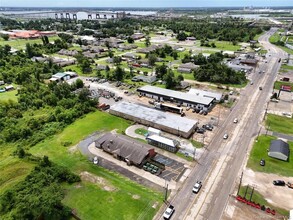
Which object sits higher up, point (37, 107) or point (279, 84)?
point (279, 84)

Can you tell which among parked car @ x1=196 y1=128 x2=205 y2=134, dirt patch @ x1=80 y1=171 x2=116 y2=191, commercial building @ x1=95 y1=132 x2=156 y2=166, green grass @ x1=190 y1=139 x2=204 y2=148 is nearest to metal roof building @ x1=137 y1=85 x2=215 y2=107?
parked car @ x1=196 y1=128 x2=205 y2=134

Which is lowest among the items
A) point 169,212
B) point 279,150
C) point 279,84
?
point 169,212

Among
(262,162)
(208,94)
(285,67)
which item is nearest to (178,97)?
(208,94)

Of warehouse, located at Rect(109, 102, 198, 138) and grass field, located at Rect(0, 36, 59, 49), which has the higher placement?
warehouse, located at Rect(109, 102, 198, 138)

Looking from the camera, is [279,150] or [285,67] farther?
[285,67]

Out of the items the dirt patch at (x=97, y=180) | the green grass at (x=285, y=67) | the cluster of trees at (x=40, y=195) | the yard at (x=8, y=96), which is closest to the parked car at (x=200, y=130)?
the dirt patch at (x=97, y=180)

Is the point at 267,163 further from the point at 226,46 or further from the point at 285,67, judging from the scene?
the point at 226,46

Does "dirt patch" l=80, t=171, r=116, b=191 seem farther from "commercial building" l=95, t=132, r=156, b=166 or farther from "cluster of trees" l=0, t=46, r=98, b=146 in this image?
"cluster of trees" l=0, t=46, r=98, b=146

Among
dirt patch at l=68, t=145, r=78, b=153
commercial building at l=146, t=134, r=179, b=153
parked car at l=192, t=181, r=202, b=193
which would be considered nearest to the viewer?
parked car at l=192, t=181, r=202, b=193
